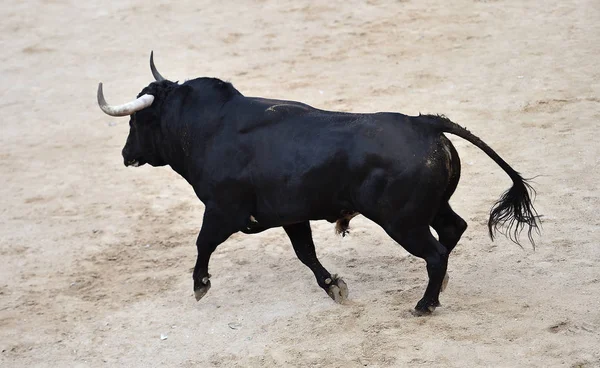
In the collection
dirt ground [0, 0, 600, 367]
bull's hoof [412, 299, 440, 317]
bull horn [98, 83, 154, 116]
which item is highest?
bull horn [98, 83, 154, 116]

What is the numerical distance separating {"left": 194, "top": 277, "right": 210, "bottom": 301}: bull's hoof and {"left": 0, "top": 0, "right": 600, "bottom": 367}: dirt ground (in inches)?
5.0

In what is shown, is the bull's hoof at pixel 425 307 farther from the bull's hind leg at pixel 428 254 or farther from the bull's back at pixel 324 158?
the bull's back at pixel 324 158

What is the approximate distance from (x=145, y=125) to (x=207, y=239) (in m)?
1.01

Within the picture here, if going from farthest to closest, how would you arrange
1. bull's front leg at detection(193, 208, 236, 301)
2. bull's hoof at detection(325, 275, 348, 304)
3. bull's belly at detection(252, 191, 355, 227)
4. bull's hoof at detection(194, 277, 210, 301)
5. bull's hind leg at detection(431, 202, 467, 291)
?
bull's hoof at detection(194, 277, 210, 301)
bull's hoof at detection(325, 275, 348, 304)
bull's front leg at detection(193, 208, 236, 301)
bull's hind leg at detection(431, 202, 467, 291)
bull's belly at detection(252, 191, 355, 227)

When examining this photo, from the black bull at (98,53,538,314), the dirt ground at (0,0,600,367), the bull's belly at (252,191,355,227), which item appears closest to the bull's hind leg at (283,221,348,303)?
the black bull at (98,53,538,314)

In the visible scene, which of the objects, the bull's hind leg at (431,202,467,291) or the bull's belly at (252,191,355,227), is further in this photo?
the bull's hind leg at (431,202,467,291)

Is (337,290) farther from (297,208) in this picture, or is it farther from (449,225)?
(449,225)

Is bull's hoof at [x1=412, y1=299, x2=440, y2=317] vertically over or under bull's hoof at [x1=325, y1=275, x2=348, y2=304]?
over

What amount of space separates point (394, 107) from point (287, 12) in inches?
150

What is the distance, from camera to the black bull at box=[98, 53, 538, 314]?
19.6ft

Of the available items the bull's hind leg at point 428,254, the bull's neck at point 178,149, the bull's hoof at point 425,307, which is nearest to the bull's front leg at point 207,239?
the bull's neck at point 178,149

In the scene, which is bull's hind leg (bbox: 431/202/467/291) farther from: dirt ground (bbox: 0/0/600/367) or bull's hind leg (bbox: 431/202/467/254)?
dirt ground (bbox: 0/0/600/367)

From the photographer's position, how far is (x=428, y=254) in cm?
611

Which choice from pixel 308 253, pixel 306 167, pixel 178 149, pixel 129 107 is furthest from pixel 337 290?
pixel 129 107
